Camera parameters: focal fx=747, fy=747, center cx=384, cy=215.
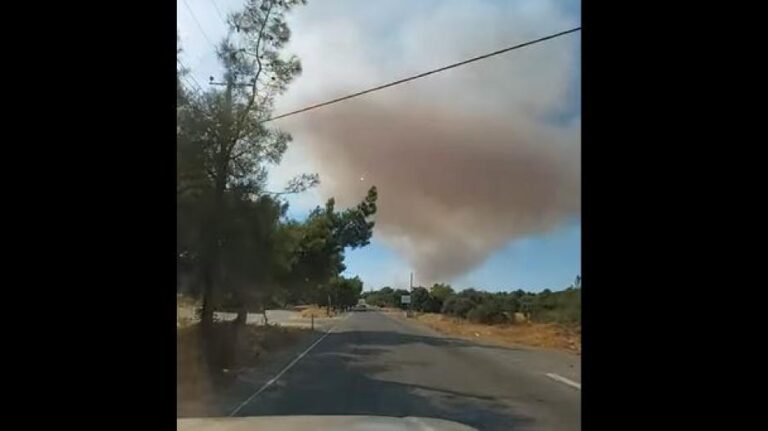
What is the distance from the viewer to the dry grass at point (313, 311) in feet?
6.63

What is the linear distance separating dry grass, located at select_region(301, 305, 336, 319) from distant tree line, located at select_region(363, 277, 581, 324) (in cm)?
21

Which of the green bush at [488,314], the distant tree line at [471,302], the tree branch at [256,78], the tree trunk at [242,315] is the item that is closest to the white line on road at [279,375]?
the tree trunk at [242,315]

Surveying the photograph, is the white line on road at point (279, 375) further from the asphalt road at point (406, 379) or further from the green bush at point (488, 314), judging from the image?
the green bush at point (488, 314)

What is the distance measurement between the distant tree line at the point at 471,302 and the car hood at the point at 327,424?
265 millimetres

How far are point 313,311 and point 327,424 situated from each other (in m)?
0.45

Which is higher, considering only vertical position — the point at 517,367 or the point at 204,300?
the point at 204,300

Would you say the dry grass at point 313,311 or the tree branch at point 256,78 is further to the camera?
the dry grass at point 313,311

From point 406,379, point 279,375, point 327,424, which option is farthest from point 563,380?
point 279,375

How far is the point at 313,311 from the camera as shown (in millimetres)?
2037
